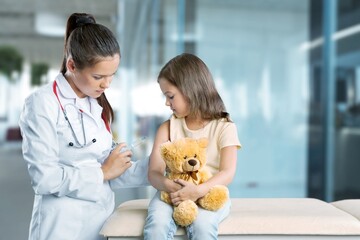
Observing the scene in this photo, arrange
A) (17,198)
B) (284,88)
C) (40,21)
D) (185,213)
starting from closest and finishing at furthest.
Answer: (185,213)
(284,88)
(17,198)
(40,21)

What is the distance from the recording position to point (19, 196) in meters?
5.53

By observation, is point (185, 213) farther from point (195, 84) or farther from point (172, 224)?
point (195, 84)

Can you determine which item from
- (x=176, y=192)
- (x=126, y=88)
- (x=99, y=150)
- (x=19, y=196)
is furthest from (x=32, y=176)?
(x=126, y=88)

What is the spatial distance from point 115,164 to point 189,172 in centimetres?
25

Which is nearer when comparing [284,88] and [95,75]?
[95,75]

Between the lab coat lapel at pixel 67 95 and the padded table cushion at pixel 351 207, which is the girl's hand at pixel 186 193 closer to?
the lab coat lapel at pixel 67 95

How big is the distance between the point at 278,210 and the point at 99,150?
61 cm

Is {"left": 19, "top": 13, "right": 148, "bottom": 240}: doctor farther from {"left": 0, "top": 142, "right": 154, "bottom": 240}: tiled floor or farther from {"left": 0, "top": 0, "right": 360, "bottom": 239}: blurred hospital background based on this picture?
{"left": 0, "top": 0, "right": 360, "bottom": 239}: blurred hospital background

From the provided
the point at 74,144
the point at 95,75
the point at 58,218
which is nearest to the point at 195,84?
the point at 95,75

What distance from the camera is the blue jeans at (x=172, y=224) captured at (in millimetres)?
1461

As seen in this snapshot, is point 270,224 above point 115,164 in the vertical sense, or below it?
below

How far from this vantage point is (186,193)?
1.54 meters

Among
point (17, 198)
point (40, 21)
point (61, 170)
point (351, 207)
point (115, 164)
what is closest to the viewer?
point (61, 170)

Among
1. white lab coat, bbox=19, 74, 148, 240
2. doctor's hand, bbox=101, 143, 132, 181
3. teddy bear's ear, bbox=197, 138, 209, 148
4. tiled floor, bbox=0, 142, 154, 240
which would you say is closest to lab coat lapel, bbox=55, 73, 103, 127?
white lab coat, bbox=19, 74, 148, 240
